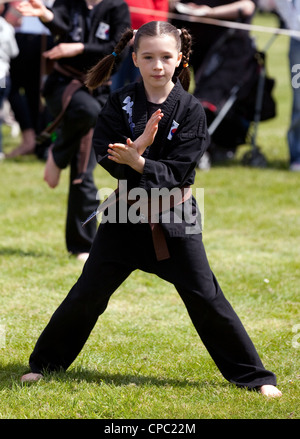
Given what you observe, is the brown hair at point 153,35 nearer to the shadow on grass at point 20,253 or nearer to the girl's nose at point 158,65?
the girl's nose at point 158,65

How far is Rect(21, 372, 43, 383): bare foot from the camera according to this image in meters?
3.59

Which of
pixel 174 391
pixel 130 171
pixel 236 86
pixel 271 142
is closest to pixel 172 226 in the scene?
pixel 130 171

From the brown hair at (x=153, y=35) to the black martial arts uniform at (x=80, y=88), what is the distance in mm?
1444

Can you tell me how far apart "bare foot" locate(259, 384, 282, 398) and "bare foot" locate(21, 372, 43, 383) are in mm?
985

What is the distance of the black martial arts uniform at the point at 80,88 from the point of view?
5.14m

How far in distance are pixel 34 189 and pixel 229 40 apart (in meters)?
2.61

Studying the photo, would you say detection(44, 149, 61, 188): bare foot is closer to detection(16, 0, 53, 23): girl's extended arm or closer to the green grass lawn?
the green grass lawn

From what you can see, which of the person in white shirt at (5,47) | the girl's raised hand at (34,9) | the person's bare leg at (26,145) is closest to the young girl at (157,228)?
the girl's raised hand at (34,9)

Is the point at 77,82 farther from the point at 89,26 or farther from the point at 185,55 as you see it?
the point at 185,55

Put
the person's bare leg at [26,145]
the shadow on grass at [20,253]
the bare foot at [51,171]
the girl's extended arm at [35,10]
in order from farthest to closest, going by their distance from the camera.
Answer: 1. the person's bare leg at [26,145]
2. the shadow on grass at [20,253]
3. the bare foot at [51,171]
4. the girl's extended arm at [35,10]

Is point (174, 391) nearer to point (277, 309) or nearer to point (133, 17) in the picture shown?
point (277, 309)

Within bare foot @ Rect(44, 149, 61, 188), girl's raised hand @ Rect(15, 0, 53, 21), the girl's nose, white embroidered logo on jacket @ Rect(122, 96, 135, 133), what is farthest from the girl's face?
bare foot @ Rect(44, 149, 61, 188)

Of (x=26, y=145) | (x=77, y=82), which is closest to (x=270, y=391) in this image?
(x=77, y=82)

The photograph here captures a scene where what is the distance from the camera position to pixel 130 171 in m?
3.28
